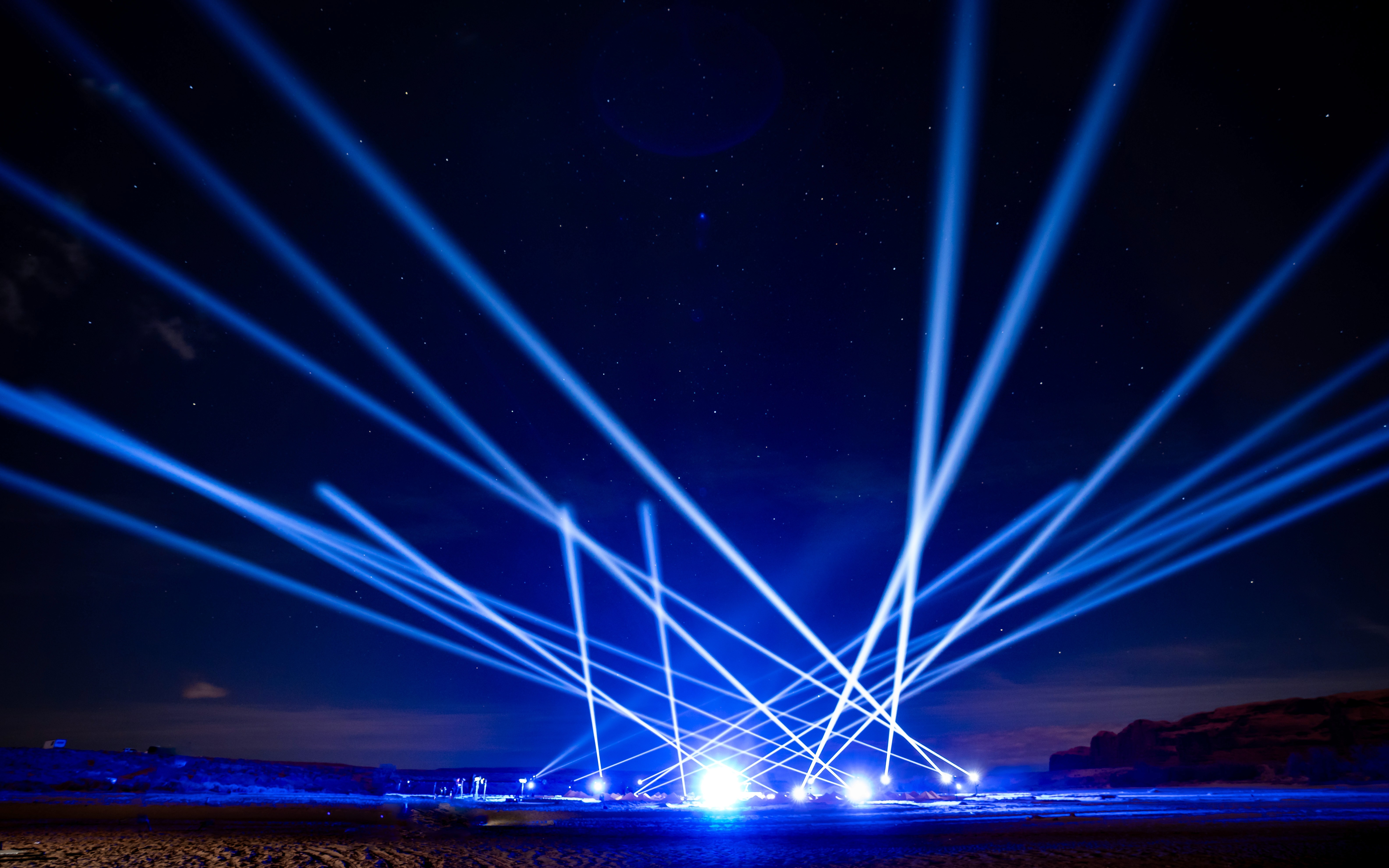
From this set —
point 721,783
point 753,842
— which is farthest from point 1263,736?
point 753,842

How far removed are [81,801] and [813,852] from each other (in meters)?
35.1

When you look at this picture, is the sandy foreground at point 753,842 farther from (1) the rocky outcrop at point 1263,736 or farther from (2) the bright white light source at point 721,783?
(1) the rocky outcrop at point 1263,736

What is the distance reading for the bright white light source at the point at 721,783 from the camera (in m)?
45.1

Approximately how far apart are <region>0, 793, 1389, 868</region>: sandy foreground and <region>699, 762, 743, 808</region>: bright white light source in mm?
22028

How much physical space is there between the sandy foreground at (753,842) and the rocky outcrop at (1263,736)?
72.8 m

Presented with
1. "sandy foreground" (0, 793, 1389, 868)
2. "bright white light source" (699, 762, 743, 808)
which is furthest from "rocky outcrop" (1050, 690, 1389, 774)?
"sandy foreground" (0, 793, 1389, 868)

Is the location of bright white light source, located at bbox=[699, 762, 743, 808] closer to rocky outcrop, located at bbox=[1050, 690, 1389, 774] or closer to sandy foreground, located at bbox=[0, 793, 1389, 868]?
sandy foreground, located at bbox=[0, 793, 1389, 868]

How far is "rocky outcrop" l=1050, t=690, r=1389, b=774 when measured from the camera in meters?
75.9

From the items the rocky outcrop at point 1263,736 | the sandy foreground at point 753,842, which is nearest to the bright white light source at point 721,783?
the sandy foreground at point 753,842

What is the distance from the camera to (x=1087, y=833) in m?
17.3

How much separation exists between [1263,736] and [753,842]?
4027 inches

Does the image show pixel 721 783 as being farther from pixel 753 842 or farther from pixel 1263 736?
pixel 1263 736

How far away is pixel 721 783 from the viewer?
45.8 m

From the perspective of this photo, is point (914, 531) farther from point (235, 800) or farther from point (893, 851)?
point (235, 800)
